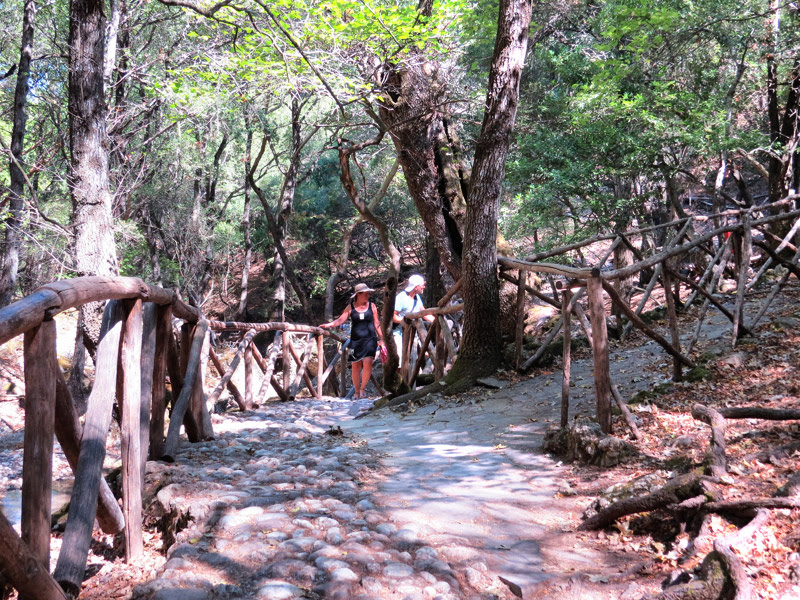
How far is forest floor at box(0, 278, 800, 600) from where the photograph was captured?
238 centimetres

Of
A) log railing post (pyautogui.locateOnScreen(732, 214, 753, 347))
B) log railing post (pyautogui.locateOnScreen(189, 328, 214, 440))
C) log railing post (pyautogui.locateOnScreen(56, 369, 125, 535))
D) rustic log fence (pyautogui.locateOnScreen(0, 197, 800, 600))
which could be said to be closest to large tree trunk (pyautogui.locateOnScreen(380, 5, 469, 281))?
rustic log fence (pyautogui.locateOnScreen(0, 197, 800, 600))

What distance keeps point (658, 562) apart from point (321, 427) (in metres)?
4.13

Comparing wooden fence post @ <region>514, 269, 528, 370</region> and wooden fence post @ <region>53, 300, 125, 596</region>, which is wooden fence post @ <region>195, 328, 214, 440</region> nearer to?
wooden fence post @ <region>53, 300, 125, 596</region>

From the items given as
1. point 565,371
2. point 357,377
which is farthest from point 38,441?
point 357,377

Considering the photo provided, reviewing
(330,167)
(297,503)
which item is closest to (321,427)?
(297,503)

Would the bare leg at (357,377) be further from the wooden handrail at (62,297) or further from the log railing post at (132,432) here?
the log railing post at (132,432)

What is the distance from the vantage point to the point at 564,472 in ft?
13.1

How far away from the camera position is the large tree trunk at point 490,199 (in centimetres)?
638

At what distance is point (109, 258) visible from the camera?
648 centimetres

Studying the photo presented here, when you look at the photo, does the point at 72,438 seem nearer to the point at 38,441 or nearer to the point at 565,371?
the point at 38,441

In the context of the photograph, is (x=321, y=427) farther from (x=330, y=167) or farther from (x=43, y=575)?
(x=330, y=167)

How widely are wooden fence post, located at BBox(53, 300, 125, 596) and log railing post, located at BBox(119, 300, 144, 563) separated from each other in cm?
11

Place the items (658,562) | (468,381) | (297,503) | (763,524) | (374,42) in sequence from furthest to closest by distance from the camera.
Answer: (374,42) < (468,381) < (297,503) < (658,562) < (763,524)

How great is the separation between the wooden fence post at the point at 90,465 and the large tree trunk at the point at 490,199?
4791 millimetres
